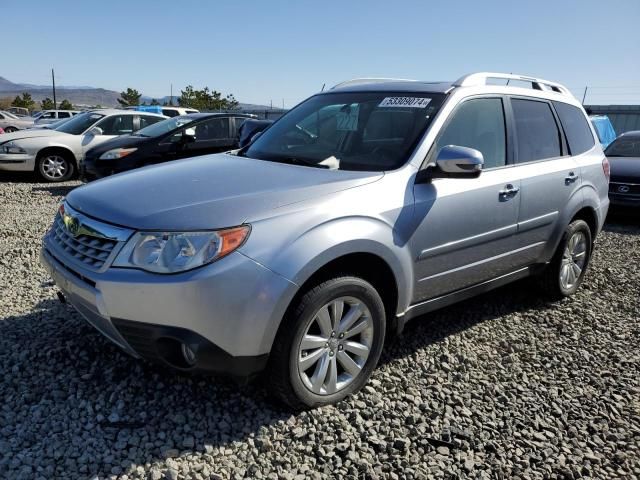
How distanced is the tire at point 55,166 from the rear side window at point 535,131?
30.1ft

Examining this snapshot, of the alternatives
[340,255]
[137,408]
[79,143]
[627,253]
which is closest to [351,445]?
[340,255]

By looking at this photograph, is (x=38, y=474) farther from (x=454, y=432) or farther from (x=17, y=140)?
(x=17, y=140)

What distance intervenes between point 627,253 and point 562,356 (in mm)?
3624

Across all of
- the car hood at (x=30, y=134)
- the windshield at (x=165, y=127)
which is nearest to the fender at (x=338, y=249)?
the windshield at (x=165, y=127)

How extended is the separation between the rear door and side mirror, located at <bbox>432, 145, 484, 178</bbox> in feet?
3.01

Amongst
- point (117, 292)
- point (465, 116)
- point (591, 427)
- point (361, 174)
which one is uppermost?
point (465, 116)

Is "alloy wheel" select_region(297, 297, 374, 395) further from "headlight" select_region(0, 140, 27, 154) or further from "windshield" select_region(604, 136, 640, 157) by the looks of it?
"headlight" select_region(0, 140, 27, 154)

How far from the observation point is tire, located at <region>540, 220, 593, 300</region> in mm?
4352

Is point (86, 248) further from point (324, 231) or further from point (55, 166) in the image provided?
point (55, 166)

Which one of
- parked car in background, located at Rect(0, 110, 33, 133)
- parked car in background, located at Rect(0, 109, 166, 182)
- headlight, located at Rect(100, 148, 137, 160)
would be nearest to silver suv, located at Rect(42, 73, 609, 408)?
headlight, located at Rect(100, 148, 137, 160)

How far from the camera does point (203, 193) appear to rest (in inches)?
104

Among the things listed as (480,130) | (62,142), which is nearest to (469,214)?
(480,130)

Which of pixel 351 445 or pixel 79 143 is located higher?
pixel 79 143

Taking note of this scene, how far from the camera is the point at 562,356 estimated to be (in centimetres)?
364
